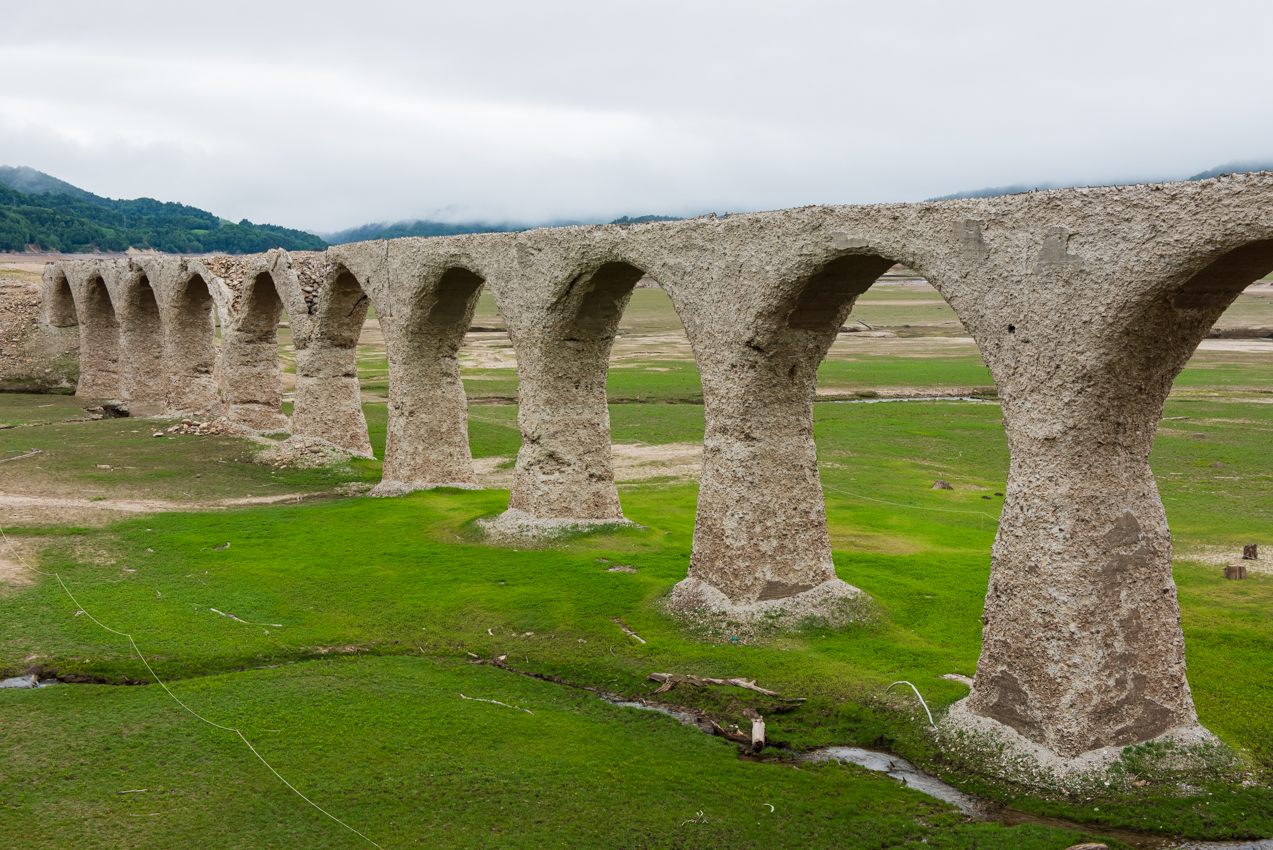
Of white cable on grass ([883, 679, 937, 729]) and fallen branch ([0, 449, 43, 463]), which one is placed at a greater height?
fallen branch ([0, 449, 43, 463])

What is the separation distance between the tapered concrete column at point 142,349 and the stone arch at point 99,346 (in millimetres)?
3012

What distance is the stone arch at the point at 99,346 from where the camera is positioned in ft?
108

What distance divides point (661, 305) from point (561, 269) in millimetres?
70416

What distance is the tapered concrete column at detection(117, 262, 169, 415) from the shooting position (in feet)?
97.2

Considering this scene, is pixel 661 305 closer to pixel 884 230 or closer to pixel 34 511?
pixel 34 511

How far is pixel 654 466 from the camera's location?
21734 mm

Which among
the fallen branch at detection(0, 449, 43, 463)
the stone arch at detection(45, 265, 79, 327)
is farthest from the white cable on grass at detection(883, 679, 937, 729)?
the stone arch at detection(45, 265, 79, 327)

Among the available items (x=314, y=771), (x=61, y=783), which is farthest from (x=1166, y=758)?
(x=61, y=783)

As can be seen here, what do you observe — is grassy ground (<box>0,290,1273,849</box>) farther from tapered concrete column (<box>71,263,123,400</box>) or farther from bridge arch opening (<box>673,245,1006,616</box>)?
tapered concrete column (<box>71,263,123,400</box>)

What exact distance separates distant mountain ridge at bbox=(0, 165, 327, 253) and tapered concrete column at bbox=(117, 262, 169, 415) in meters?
45.7

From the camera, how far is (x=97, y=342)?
33.4 metres

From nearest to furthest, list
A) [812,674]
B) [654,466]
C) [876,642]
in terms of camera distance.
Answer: [812,674]
[876,642]
[654,466]

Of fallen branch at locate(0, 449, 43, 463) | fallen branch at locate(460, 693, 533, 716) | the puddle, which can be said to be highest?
fallen branch at locate(0, 449, 43, 463)

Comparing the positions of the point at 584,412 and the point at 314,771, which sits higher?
the point at 584,412
